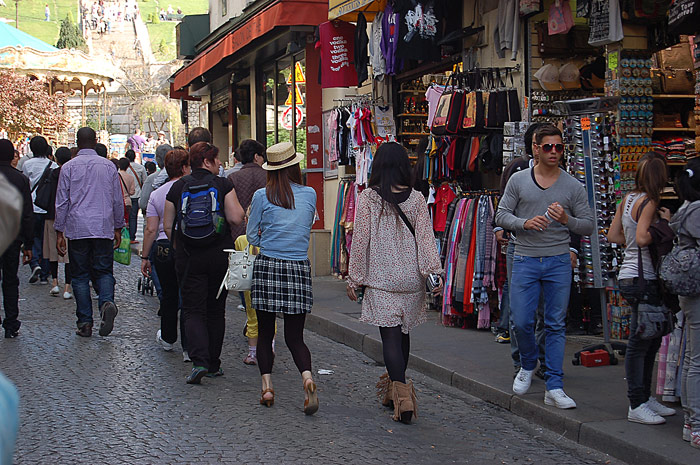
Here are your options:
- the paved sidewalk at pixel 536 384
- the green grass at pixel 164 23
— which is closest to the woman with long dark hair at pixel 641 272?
the paved sidewalk at pixel 536 384

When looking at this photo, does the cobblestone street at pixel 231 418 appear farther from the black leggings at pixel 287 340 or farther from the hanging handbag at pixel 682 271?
the hanging handbag at pixel 682 271

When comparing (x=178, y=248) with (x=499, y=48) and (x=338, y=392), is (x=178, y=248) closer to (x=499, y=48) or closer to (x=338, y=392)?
(x=338, y=392)

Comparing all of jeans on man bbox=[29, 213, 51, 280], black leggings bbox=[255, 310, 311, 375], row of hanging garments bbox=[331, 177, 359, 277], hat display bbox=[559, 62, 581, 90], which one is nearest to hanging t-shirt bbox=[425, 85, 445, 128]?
hat display bbox=[559, 62, 581, 90]

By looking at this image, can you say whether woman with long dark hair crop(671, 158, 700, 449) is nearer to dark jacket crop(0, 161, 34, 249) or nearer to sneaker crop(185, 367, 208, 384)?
sneaker crop(185, 367, 208, 384)

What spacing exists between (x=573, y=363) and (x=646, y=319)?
6.86ft

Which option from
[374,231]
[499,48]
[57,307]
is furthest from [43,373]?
[499,48]

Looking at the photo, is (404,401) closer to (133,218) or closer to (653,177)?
(653,177)

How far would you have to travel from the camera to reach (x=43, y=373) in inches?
295

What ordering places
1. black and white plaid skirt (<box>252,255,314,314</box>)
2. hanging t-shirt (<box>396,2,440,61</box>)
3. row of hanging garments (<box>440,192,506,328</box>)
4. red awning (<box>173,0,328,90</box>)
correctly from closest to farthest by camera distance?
black and white plaid skirt (<box>252,255,314,314</box>)
row of hanging garments (<box>440,192,506,328</box>)
hanging t-shirt (<box>396,2,440,61</box>)
red awning (<box>173,0,328,90</box>)

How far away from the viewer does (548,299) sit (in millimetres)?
6176

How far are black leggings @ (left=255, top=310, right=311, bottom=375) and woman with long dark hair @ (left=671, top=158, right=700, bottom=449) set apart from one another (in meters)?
2.55

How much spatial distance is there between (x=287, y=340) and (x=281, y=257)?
0.61m

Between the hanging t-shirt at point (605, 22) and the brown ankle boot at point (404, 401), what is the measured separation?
4078 millimetres

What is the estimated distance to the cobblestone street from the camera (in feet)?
17.4
